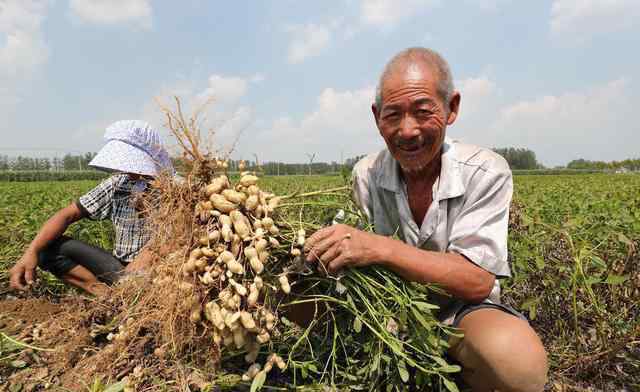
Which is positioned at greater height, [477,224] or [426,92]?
[426,92]

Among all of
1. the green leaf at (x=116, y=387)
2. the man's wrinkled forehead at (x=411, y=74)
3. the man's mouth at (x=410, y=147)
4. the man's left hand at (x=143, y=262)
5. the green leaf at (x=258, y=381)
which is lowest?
the green leaf at (x=116, y=387)

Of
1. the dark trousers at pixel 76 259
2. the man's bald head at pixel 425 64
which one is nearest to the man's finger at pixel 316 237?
the man's bald head at pixel 425 64

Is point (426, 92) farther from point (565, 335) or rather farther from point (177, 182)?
point (565, 335)

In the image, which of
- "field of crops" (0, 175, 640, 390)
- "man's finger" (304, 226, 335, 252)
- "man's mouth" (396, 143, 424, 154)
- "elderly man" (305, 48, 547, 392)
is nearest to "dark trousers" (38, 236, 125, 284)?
"field of crops" (0, 175, 640, 390)

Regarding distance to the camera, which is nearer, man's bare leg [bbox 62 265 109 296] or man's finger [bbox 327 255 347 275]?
man's finger [bbox 327 255 347 275]

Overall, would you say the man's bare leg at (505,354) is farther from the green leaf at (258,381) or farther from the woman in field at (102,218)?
the woman in field at (102,218)

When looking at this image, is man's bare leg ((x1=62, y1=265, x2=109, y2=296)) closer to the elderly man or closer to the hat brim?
the hat brim

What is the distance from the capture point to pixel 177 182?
1.55 metres

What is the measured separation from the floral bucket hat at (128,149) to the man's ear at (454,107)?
167 centimetres

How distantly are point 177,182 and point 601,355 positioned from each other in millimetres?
2347

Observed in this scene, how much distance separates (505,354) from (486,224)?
55cm

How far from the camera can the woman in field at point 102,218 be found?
99.1 inches

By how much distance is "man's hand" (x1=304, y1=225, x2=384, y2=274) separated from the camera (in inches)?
60.0

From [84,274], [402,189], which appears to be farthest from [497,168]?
[84,274]
